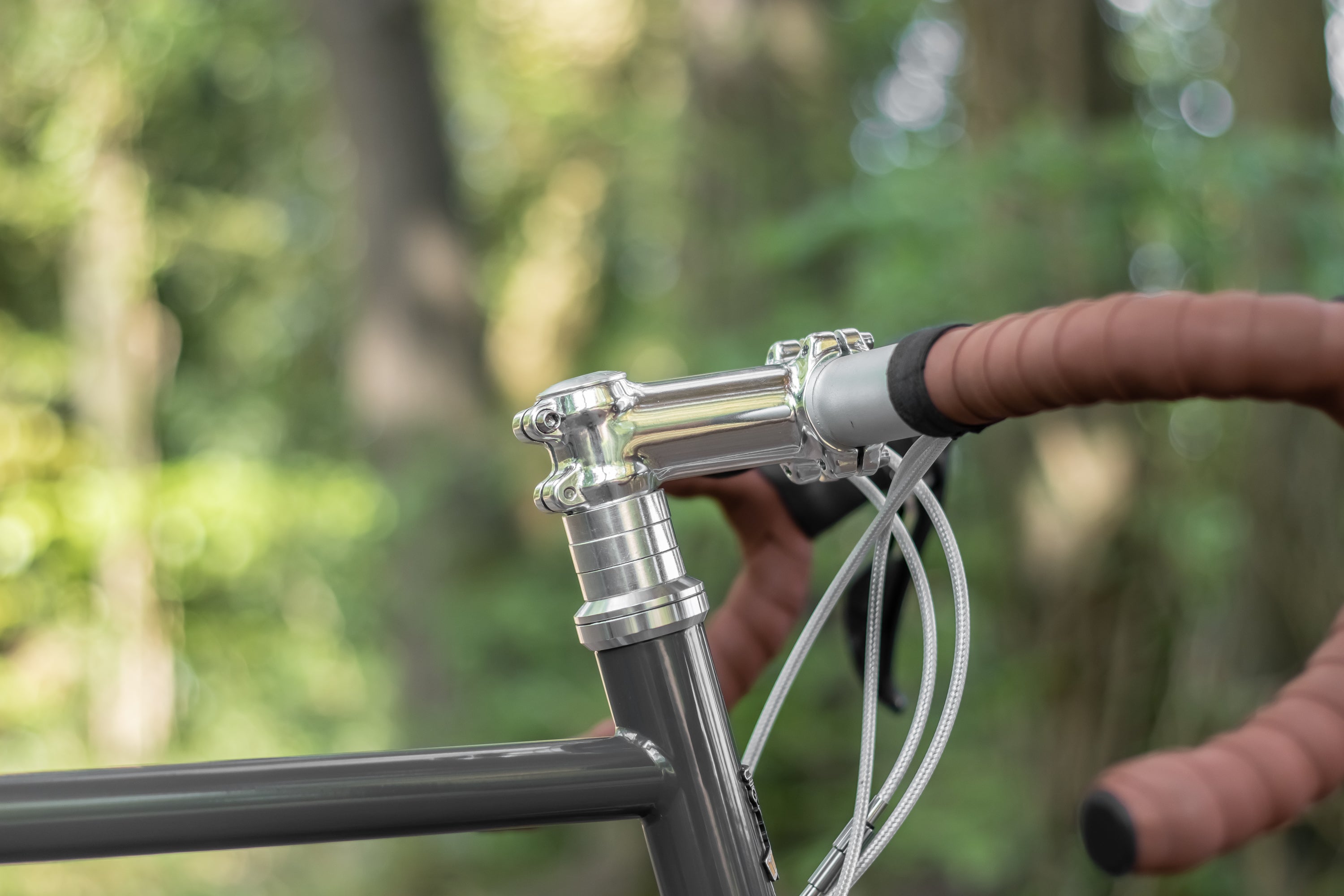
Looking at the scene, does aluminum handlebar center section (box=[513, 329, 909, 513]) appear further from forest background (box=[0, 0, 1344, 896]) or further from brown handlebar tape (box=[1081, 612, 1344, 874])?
forest background (box=[0, 0, 1344, 896])

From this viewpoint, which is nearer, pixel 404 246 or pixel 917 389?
pixel 917 389

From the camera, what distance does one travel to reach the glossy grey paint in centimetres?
41

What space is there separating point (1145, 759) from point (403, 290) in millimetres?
2889

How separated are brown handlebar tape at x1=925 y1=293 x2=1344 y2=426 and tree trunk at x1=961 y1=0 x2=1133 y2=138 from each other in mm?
1618

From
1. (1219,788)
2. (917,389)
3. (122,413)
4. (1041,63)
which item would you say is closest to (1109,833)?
(1219,788)

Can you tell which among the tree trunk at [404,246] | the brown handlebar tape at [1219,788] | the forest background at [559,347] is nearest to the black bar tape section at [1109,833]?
the brown handlebar tape at [1219,788]

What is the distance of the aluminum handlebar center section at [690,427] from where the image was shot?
428mm

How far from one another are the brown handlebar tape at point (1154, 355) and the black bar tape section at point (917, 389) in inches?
0.5

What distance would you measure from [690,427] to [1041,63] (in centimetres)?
168

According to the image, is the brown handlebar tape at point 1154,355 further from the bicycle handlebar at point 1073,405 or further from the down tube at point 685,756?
the down tube at point 685,756

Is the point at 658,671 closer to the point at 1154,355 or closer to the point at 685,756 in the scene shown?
the point at 685,756

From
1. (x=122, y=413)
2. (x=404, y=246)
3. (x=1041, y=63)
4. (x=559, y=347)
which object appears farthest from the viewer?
(x=122, y=413)

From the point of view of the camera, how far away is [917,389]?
0.38 meters

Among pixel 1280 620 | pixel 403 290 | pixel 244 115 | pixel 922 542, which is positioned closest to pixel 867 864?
pixel 922 542
